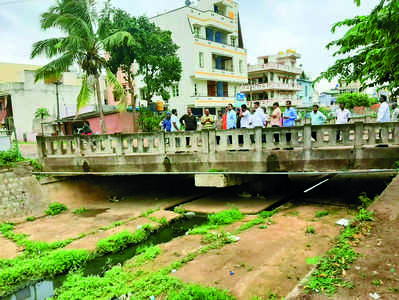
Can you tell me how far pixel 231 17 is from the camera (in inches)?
1270

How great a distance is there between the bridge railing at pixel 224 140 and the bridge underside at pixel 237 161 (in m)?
0.15

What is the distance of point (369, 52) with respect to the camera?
569cm

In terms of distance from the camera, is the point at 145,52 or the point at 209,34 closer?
the point at 145,52

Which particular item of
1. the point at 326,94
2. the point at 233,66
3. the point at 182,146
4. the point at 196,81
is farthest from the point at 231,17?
the point at 326,94

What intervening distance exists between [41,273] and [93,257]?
104cm

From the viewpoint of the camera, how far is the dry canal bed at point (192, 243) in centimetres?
505

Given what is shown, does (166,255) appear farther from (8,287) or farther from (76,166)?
(76,166)

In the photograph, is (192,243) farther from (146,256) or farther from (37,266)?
(37,266)

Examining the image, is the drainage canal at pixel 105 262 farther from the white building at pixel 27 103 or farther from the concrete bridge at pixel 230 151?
the white building at pixel 27 103

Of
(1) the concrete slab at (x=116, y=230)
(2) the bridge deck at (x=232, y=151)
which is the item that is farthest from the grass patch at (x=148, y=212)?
(2) the bridge deck at (x=232, y=151)

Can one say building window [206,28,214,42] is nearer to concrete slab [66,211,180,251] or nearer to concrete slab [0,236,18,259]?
concrete slab [66,211,180,251]

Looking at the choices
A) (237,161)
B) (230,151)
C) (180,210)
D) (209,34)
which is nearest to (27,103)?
(209,34)

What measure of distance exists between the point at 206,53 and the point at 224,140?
21.1m

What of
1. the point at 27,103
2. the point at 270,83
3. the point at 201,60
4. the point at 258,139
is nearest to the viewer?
the point at 258,139
